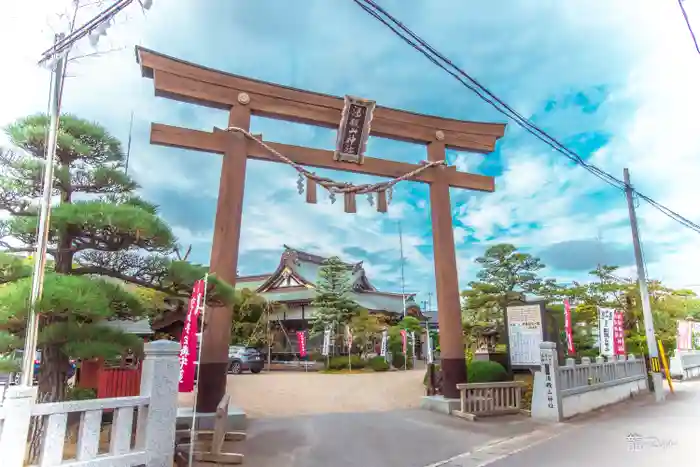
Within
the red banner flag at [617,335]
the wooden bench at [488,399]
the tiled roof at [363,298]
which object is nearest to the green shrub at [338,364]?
the tiled roof at [363,298]

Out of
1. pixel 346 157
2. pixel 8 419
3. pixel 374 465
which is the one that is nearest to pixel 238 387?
pixel 346 157

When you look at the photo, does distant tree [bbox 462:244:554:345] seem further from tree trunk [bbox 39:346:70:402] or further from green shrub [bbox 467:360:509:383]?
tree trunk [bbox 39:346:70:402]

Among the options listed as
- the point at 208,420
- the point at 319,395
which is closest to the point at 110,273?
the point at 208,420

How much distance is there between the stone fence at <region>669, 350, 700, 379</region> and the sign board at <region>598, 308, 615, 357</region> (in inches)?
401

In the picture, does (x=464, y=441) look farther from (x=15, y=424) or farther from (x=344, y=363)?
(x=344, y=363)

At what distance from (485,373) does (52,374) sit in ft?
29.1

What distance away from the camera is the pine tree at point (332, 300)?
987 inches

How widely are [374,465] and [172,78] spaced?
713cm

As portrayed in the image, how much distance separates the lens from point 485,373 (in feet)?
35.2

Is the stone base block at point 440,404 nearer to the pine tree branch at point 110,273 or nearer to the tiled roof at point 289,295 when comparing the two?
the pine tree branch at point 110,273

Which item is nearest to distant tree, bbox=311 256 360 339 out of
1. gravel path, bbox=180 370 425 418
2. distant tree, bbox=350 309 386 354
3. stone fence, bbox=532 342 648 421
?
distant tree, bbox=350 309 386 354

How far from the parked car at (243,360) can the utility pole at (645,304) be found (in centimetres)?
1609

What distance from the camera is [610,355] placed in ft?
45.7

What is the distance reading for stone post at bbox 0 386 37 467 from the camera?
3549 mm
